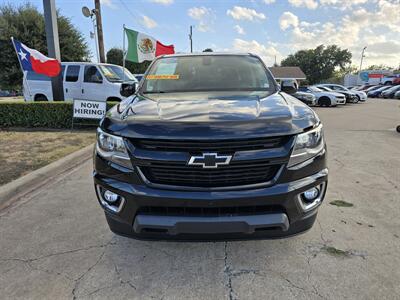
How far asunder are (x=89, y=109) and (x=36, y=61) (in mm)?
2415

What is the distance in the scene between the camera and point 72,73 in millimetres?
11062

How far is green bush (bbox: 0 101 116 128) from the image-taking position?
9.18 meters

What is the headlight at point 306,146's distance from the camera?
7.59 ft

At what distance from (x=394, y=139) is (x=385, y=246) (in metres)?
6.43

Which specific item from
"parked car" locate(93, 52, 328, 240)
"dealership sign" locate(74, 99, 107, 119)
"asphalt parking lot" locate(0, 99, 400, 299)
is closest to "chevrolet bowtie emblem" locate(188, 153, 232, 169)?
"parked car" locate(93, 52, 328, 240)

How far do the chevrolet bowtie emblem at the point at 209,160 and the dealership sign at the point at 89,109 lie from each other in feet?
22.9

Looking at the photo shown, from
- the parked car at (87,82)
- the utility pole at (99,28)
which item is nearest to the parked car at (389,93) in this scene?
the utility pole at (99,28)

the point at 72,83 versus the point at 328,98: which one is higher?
the point at 72,83

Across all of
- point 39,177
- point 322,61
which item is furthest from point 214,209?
point 322,61

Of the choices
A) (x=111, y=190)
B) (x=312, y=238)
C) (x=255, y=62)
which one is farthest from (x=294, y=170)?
(x=255, y=62)

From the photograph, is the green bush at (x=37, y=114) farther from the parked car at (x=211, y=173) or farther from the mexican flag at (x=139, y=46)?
the parked car at (x=211, y=173)

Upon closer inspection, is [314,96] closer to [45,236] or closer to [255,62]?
[255,62]

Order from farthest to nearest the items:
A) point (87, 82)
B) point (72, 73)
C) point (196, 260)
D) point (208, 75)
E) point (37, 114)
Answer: point (72, 73) < point (87, 82) < point (37, 114) < point (208, 75) < point (196, 260)

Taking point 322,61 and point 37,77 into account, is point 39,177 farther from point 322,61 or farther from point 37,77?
point 322,61
